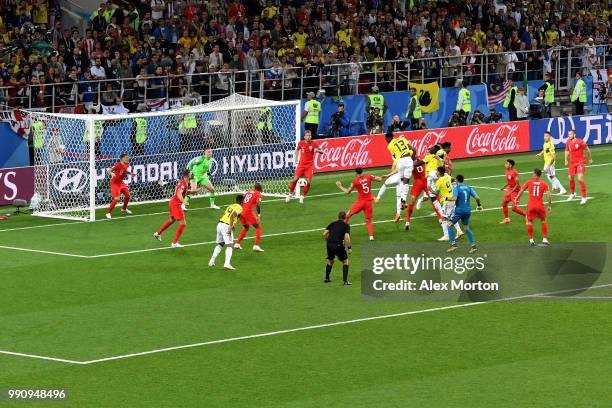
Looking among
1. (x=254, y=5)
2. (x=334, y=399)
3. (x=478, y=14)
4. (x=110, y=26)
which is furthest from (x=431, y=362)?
(x=478, y=14)

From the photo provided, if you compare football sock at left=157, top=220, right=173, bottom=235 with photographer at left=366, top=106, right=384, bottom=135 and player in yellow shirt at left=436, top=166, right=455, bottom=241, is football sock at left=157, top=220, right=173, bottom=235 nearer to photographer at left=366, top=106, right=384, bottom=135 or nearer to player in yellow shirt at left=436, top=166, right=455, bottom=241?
player in yellow shirt at left=436, top=166, right=455, bottom=241

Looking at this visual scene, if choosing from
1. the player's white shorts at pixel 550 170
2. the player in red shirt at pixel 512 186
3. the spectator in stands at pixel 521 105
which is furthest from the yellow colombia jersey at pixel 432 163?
the spectator in stands at pixel 521 105

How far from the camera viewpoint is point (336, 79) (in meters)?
48.9

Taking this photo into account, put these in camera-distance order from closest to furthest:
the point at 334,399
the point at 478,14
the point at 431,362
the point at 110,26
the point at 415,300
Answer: the point at 334,399 → the point at 431,362 → the point at 415,300 → the point at 110,26 → the point at 478,14

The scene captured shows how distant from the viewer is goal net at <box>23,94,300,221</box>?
38.7 meters

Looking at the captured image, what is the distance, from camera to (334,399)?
21.2 meters

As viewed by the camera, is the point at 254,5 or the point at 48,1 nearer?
the point at 48,1

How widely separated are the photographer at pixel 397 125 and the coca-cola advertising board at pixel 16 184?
13.4m

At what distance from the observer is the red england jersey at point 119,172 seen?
37594 mm

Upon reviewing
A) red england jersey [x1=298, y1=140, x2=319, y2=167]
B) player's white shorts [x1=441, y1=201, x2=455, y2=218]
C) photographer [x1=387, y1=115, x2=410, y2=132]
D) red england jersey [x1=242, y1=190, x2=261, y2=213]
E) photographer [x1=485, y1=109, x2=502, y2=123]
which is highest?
photographer [x1=485, y1=109, x2=502, y2=123]

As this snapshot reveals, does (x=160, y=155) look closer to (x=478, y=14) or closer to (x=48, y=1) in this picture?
(x=48, y=1)

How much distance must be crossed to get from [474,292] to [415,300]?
1.47 m

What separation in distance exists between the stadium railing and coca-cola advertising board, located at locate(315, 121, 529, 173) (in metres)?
3.01

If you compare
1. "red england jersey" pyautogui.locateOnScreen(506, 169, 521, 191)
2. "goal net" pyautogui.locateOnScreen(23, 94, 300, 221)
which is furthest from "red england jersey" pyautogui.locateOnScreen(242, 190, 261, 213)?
"red england jersey" pyautogui.locateOnScreen(506, 169, 521, 191)
